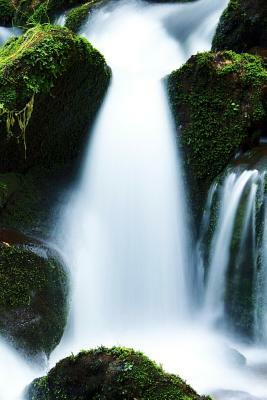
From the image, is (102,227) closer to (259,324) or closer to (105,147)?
(105,147)

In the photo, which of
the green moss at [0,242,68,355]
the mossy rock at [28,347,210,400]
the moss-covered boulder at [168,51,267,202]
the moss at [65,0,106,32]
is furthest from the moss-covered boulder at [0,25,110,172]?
the moss at [65,0,106,32]

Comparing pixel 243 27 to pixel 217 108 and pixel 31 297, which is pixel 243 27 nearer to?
pixel 217 108

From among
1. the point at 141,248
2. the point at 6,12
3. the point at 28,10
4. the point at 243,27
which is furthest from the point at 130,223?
the point at 6,12

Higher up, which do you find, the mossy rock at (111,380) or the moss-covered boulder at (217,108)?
the moss-covered boulder at (217,108)

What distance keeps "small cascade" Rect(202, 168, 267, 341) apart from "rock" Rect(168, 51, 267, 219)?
0.60 meters

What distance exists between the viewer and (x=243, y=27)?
28.0 ft

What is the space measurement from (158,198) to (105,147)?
1069mm

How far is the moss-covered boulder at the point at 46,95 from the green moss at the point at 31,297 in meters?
1.50

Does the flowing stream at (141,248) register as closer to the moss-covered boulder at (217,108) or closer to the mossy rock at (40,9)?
the moss-covered boulder at (217,108)

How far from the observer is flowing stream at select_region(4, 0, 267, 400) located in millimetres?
5750

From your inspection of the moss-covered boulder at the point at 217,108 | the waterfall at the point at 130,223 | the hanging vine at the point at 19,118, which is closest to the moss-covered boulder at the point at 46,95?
the hanging vine at the point at 19,118

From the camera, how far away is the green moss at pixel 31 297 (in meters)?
5.16

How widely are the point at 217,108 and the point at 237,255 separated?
7.23 ft

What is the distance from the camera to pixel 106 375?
364 centimetres
